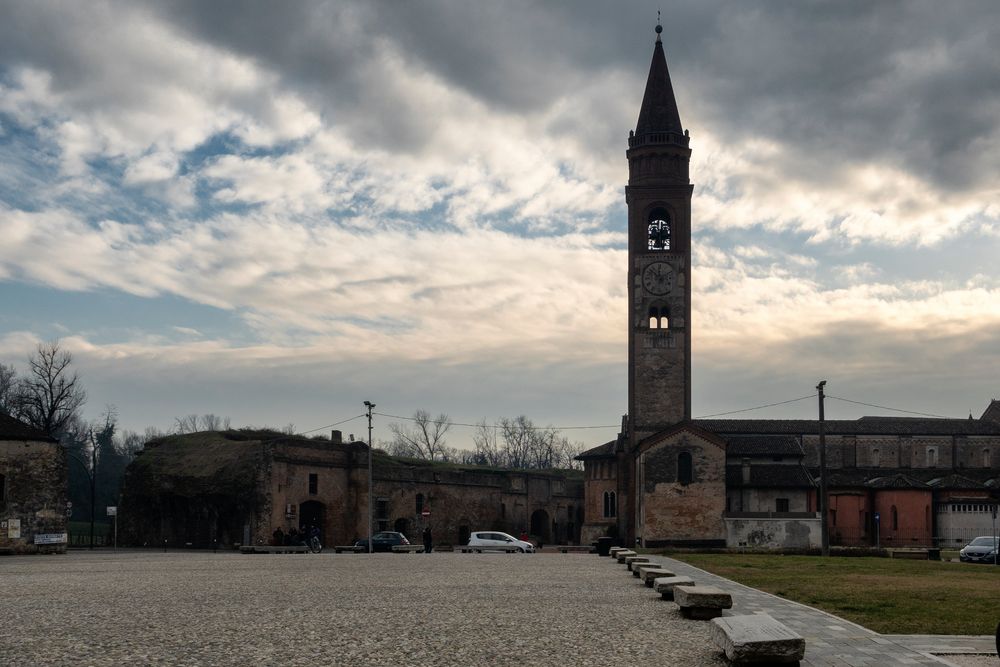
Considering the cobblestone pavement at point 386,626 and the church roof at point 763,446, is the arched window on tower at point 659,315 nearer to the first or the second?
the church roof at point 763,446

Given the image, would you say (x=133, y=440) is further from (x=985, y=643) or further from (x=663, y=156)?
(x=985, y=643)

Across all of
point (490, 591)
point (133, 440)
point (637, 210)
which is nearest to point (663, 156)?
point (637, 210)

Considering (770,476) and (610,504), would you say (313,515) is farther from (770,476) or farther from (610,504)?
(770,476)

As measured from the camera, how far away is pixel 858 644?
10.6 meters

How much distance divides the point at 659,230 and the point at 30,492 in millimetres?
37321

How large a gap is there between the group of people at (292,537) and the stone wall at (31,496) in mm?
11238

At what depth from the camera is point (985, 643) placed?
1084cm

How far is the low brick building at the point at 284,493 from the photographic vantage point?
174 ft

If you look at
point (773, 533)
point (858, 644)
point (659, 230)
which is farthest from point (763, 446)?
point (858, 644)

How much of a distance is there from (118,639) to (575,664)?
205 inches

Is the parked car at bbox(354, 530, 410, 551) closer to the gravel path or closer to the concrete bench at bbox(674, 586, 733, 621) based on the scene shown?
the gravel path

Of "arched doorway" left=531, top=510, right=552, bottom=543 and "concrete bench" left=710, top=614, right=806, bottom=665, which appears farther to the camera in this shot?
"arched doorway" left=531, top=510, right=552, bottom=543

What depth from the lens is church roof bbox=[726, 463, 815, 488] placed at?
58469mm

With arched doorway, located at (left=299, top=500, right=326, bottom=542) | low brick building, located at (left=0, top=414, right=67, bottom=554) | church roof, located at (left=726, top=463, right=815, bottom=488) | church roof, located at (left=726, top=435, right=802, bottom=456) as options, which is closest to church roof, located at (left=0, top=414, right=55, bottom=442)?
low brick building, located at (left=0, top=414, right=67, bottom=554)
